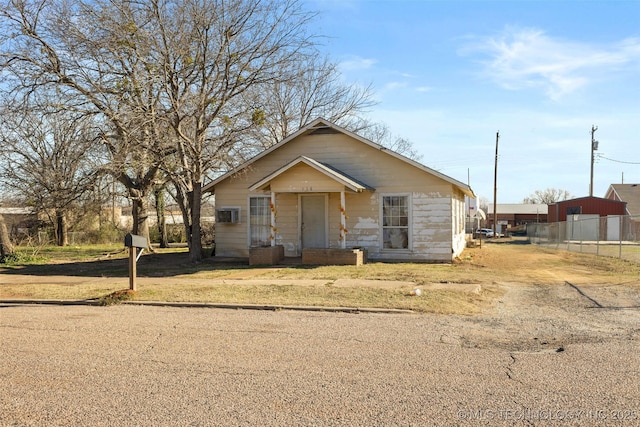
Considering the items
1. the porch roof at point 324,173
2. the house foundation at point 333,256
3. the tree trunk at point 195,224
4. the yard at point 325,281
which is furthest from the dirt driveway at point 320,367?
the tree trunk at point 195,224

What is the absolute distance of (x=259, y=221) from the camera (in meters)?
20.2

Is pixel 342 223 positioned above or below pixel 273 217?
below

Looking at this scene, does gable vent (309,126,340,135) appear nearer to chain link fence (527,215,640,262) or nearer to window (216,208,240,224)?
window (216,208,240,224)

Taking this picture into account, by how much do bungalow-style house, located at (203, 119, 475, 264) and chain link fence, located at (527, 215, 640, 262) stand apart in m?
7.27

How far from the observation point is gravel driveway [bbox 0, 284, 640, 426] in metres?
4.62

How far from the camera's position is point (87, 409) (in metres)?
4.79

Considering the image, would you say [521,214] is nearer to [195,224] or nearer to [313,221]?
[313,221]

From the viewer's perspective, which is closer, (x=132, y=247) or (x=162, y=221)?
(x=132, y=247)

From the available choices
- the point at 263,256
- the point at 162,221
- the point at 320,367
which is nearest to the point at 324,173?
the point at 263,256

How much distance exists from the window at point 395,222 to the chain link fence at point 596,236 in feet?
25.6

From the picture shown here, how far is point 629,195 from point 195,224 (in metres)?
45.6

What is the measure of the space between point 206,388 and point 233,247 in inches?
611

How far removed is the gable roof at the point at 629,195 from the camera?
158 feet

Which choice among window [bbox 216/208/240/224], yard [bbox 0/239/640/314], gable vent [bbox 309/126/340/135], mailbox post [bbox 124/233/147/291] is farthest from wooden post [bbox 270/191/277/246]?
mailbox post [bbox 124/233/147/291]
